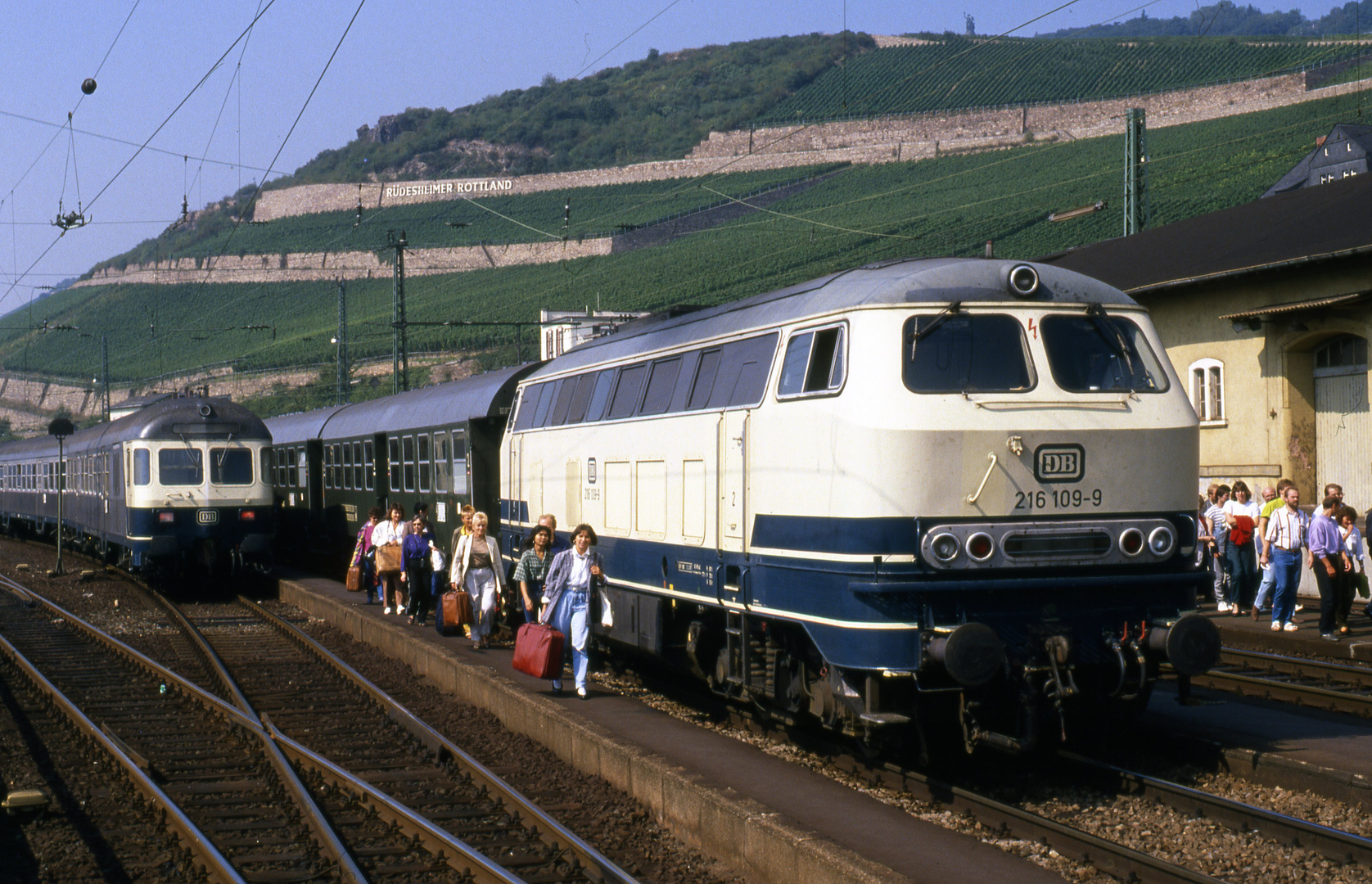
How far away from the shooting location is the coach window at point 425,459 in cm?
2173

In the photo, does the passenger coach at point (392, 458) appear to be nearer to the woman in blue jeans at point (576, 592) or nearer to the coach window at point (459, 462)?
the coach window at point (459, 462)

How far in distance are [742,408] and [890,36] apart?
525 feet

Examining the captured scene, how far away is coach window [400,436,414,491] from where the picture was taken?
22.7m

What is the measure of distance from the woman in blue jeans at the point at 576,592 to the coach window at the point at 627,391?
124cm

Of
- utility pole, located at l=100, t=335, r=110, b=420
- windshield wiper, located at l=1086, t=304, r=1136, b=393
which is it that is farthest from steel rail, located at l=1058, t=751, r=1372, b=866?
utility pole, located at l=100, t=335, r=110, b=420

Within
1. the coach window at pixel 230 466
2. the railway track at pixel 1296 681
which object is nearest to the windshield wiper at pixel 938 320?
the railway track at pixel 1296 681

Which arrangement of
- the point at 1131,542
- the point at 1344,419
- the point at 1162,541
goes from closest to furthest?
the point at 1131,542 < the point at 1162,541 < the point at 1344,419

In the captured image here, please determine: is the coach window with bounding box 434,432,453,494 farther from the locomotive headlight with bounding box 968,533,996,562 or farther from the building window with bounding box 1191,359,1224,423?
the locomotive headlight with bounding box 968,533,996,562

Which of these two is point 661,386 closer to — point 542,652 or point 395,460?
point 542,652

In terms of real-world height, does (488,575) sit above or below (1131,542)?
below

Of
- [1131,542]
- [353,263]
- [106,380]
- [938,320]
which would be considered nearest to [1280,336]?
[1131,542]

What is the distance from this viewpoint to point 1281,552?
1571 cm

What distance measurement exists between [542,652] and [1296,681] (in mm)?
7175

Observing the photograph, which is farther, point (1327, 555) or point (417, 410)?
point (417, 410)
